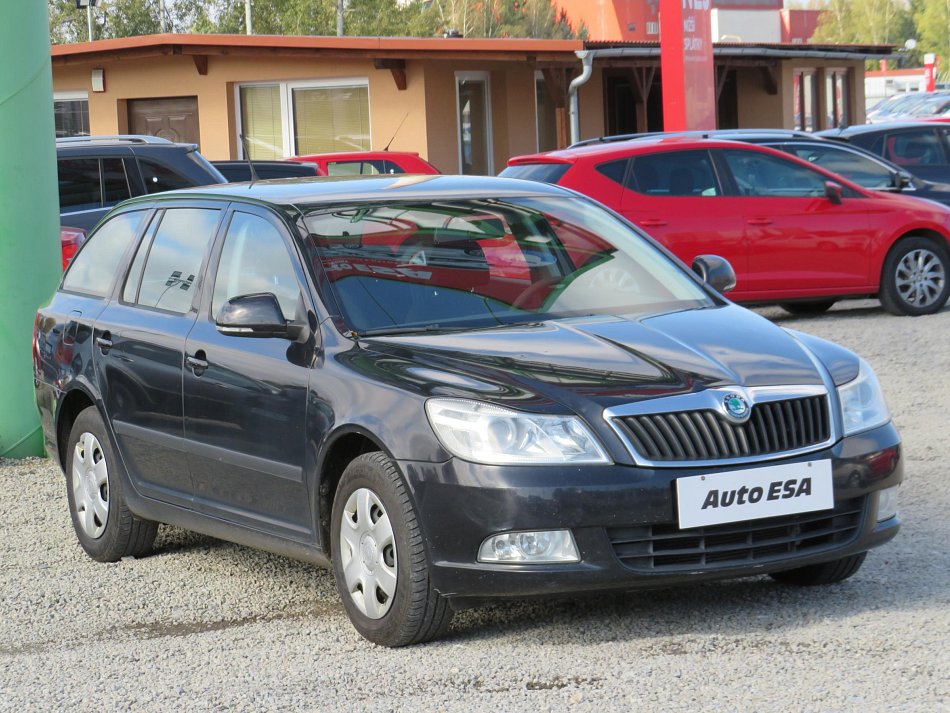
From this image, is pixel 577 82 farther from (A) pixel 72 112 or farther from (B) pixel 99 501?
(B) pixel 99 501

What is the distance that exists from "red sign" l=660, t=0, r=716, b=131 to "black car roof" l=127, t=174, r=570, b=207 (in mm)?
13138

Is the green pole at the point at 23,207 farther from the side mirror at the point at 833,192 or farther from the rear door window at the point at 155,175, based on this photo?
the side mirror at the point at 833,192

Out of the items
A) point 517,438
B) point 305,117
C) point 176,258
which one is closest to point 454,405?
point 517,438

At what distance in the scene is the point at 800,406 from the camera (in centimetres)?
506

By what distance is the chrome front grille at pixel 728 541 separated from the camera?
4.85m

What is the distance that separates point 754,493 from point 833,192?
31.6ft

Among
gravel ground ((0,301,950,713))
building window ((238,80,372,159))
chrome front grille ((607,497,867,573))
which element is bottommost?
gravel ground ((0,301,950,713))

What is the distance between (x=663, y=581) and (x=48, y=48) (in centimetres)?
639

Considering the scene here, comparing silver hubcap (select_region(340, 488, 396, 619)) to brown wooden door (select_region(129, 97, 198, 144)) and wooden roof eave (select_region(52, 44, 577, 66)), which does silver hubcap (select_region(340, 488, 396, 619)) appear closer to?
wooden roof eave (select_region(52, 44, 577, 66))

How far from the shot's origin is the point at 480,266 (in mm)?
5961

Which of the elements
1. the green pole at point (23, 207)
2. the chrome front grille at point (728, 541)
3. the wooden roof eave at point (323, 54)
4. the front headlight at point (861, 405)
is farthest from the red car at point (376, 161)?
the chrome front grille at point (728, 541)

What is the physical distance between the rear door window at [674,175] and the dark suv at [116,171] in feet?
12.3

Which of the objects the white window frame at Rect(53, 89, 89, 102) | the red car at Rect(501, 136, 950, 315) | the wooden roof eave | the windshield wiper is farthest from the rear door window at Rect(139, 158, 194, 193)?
the white window frame at Rect(53, 89, 89, 102)

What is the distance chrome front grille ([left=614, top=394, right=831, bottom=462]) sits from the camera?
15.8ft
